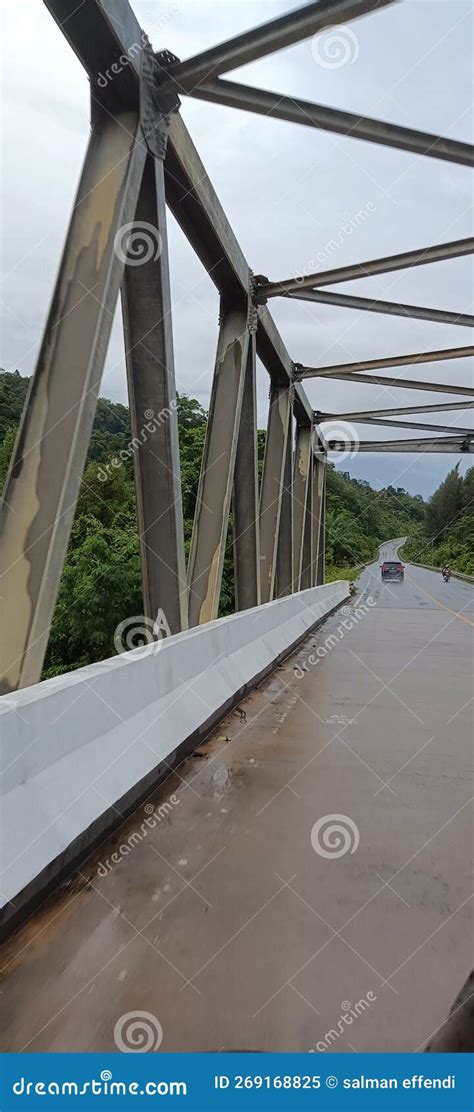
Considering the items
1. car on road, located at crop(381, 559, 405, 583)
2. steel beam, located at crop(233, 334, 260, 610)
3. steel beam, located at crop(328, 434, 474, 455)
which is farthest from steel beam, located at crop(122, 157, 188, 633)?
car on road, located at crop(381, 559, 405, 583)

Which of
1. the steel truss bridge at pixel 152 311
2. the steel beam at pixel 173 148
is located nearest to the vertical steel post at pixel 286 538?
the steel beam at pixel 173 148

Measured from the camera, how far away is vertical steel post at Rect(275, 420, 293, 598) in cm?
1358

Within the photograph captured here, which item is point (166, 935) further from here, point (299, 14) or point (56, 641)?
point (56, 641)

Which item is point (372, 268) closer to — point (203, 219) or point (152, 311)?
point (203, 219)

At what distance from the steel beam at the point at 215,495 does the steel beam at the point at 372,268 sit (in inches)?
50.6

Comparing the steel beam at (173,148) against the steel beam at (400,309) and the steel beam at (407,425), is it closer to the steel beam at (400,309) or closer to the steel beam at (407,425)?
the steel beam at (400,309)

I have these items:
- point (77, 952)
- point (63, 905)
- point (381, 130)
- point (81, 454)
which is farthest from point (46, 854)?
point (381, 130)

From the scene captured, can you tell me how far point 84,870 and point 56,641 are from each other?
1383 centimetres

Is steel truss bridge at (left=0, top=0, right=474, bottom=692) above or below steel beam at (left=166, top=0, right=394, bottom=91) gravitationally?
below

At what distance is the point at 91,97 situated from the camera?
15.9 feet

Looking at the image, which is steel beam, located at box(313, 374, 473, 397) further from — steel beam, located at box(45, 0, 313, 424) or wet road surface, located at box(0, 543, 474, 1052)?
wet road surface, located at box(0, 543, 474, 1052)

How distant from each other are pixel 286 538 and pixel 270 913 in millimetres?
11439

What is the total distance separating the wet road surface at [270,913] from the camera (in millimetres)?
2285

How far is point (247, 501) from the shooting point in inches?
378
